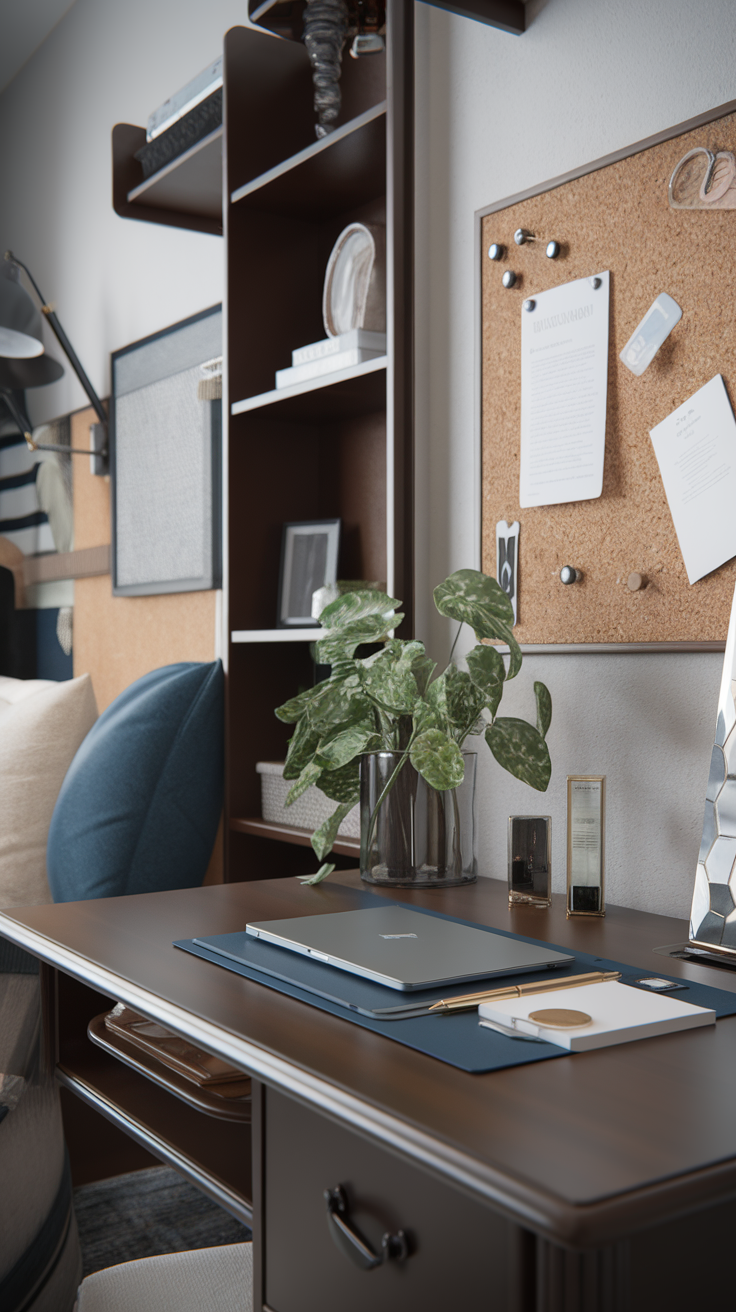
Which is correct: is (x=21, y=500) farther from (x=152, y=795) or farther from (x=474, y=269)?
(x=474, y=269)

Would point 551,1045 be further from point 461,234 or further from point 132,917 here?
point 461,234

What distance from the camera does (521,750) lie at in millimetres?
1238

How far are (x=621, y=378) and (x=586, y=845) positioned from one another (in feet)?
1.77

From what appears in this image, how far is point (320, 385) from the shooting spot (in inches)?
61.2

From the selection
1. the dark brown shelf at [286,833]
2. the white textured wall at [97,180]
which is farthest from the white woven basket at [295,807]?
the white textured wall at [97,180]

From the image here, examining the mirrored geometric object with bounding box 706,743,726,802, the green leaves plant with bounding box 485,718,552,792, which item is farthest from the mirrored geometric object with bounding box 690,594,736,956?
the green leaves plant with bounding box 485,718,552,792

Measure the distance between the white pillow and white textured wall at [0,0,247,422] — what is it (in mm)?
881

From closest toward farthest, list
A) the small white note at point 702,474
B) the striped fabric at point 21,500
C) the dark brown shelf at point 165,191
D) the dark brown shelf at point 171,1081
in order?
1. the dark brown shelf at point 171,1081
2. the small white note at point 702,474
3. the dark brown shelf at point 165,191
4. the striped fabric at point 21,500

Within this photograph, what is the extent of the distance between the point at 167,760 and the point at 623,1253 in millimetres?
1277

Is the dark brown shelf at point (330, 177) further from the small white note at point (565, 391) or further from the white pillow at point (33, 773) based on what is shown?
the white pillow at point (33, 773)

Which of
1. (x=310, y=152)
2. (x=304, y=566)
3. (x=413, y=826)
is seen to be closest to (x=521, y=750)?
(x=413, y=826)

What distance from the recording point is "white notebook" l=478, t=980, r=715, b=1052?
2.41 feet

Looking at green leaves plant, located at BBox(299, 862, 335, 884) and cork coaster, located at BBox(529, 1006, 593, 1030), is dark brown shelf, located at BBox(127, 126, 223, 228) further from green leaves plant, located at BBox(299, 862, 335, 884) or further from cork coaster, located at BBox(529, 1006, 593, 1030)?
cork coaster, located at BBox(529, 1006, 593, 1030)

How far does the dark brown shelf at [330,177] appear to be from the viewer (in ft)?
4.92
